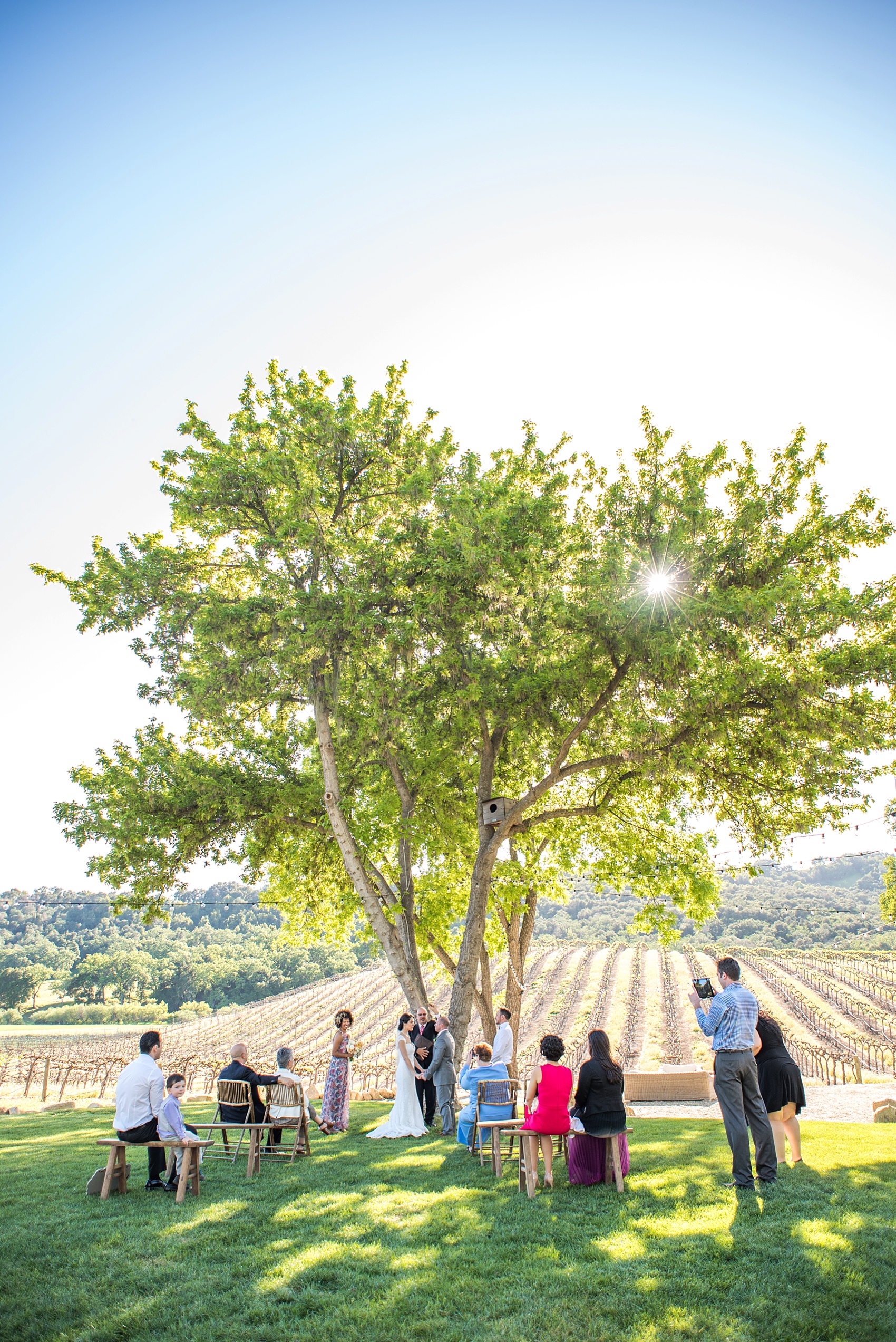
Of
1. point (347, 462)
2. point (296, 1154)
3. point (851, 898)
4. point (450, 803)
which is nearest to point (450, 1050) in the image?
point (296, 1154)

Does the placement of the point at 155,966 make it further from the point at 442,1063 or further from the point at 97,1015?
the point at 442,1063

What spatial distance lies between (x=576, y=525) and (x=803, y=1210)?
11.8 m

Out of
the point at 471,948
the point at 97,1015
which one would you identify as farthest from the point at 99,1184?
the point at 97,1015

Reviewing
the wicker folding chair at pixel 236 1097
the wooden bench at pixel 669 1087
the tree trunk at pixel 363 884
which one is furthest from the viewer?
the wooden bench at pixel 669 1087

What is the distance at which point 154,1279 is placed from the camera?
4488mm

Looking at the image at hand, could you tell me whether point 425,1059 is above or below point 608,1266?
above

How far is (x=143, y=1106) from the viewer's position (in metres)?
7.20

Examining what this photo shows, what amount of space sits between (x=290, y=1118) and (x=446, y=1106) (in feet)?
9.73

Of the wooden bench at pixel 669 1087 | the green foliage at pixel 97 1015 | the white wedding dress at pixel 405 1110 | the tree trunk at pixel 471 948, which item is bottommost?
the green foliage at pixel 97 1015

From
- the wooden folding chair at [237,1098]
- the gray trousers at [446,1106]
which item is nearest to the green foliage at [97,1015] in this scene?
the gray trousers at [446,1106]

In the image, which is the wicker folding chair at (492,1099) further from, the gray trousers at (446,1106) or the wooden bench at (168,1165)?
the wooden bench at (168,1165)

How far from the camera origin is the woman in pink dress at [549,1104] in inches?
267

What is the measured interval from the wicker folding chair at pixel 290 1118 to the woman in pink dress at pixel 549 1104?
11.5 ft

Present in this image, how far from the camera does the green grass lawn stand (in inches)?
149
